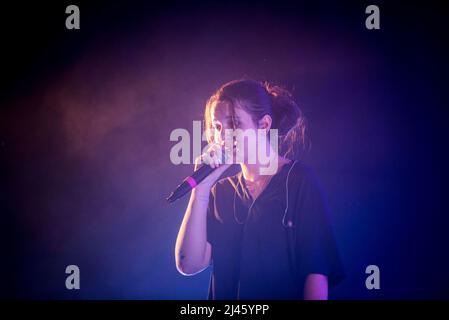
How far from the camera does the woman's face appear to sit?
191 cm

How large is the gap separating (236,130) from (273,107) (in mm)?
232

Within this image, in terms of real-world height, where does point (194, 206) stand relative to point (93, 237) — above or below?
above

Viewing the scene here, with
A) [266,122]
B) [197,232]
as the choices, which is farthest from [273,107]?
[197,232]

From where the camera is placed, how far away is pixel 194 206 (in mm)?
1867

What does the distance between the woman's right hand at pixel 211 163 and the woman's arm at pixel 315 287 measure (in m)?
0.58

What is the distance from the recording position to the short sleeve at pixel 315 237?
1837mm

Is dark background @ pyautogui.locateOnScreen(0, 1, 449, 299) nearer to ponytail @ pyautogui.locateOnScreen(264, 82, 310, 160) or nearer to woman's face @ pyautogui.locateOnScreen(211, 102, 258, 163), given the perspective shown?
ponytail @ pyautogui.locateOnScreen(264, 82, 310, 160)

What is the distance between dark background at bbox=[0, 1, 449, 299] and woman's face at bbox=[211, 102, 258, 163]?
0.77ft

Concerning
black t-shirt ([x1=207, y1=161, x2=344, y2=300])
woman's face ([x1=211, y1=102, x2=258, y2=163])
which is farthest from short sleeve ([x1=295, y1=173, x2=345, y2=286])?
woman's face ([x1=211, y1=102, x2=258, y2=163])

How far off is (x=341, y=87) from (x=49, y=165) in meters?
1.55
